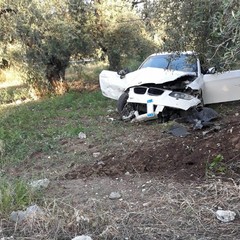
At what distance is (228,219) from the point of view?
352cm

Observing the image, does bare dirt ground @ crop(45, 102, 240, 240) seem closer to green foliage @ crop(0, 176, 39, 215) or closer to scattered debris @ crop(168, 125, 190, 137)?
scattered debris @ crop(168, 125, 190, 137)

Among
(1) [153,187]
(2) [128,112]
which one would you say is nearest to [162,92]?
(2) [128,112]

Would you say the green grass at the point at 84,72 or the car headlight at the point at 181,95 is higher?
the car headlight at the point at 181,95

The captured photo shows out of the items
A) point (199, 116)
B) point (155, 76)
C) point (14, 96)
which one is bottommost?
point (14, 96)

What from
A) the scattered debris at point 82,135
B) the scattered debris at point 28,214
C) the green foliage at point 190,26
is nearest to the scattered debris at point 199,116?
the green foliage at point 190,26

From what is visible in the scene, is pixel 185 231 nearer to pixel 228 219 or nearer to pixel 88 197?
pixel 228 219

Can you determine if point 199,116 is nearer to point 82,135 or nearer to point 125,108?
point 125,108

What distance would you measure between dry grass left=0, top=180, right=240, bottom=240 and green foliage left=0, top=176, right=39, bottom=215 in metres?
0.21

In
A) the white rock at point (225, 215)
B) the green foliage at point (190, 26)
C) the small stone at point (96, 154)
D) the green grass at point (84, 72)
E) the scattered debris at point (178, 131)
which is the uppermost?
the green foliage at point (190, 26)

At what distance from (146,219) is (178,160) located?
174cm

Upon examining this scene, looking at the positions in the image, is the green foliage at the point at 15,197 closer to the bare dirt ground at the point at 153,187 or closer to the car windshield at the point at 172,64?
the bare dirt ground at the point at 153,187

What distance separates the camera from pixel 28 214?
3.60m

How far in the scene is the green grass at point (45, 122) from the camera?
6695mm

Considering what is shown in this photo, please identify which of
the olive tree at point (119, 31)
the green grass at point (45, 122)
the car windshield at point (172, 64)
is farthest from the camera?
the olive tree at point (119, 31)
